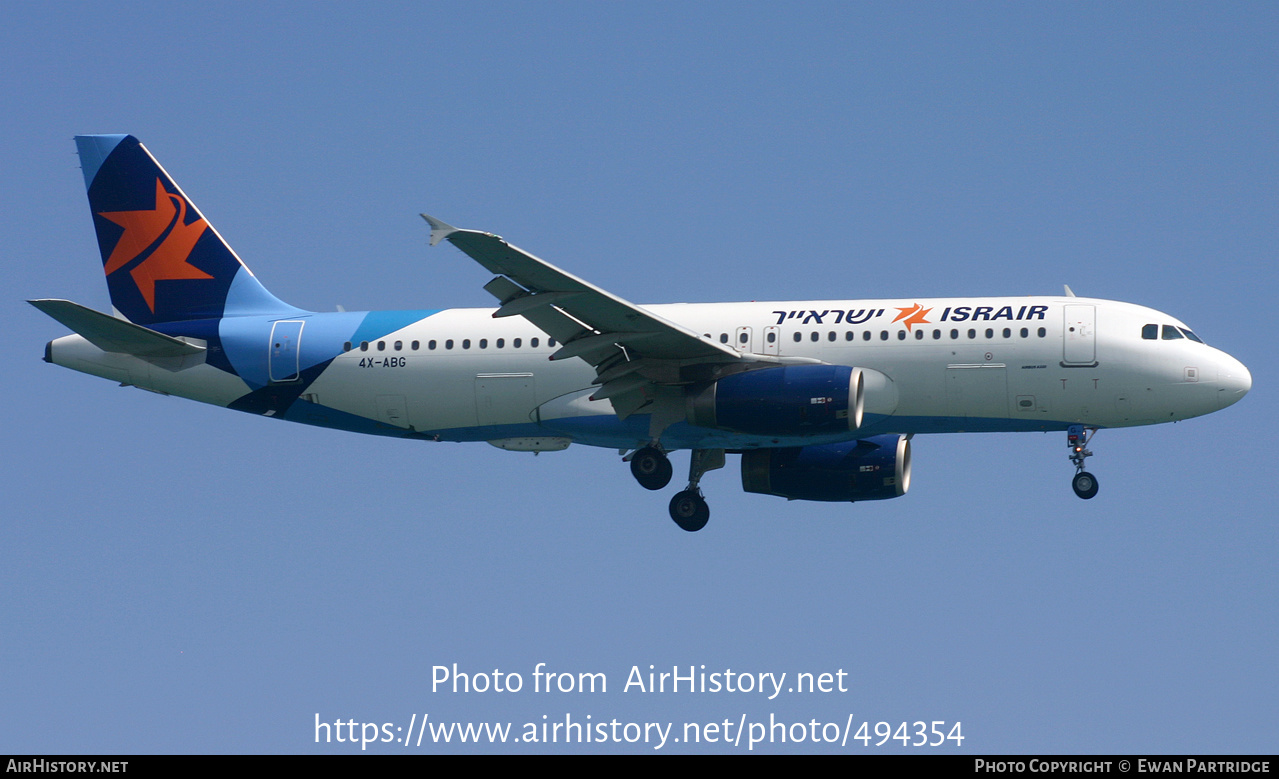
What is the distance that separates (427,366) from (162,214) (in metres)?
9.59

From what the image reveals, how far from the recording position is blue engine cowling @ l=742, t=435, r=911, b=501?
4078 centimetres

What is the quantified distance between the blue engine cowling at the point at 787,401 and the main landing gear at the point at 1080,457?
5323 mm

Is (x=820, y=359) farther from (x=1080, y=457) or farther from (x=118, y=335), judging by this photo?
(x=118, y=335)

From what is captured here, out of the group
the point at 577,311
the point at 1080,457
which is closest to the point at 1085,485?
the point at 1080,457

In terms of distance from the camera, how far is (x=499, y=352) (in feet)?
129

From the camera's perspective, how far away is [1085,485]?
3744cm

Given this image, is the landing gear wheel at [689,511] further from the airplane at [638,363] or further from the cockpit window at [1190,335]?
the cockpit window at [1190,335]

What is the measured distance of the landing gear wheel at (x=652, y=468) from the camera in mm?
38500

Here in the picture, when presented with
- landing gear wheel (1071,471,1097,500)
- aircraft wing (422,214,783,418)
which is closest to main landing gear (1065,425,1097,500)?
landing gear wheel (1071,471,1097,500)

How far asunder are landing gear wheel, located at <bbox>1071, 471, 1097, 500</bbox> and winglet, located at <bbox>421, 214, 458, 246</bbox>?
54.7ft

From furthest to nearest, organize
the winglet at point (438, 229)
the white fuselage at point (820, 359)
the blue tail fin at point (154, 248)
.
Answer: the blue tail fin at point (154, 248) < the white fuselage at point (820, 359) < the winglet at point (438, 229)

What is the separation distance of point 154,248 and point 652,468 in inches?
609

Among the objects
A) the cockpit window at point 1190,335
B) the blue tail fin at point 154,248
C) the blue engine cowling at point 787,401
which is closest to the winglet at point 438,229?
the blue engine cowling at point 787,401

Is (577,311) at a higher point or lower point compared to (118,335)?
higher
